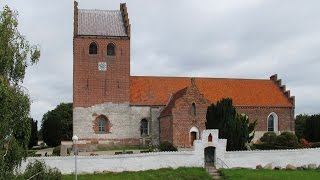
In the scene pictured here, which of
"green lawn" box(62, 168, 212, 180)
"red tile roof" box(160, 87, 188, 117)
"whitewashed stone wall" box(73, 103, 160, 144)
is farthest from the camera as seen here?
"whitewashed stone wall" box(73, 103, 160, 144)

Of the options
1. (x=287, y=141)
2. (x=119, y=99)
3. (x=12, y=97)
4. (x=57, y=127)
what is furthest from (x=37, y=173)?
(x=57, y=127)

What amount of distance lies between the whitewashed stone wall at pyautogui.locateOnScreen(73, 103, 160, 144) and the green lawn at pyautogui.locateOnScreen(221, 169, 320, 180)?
16026 millimetres

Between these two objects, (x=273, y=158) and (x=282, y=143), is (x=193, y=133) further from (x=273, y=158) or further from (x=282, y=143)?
(x=273, y=158)

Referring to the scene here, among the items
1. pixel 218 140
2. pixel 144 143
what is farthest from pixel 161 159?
pixel 144 143

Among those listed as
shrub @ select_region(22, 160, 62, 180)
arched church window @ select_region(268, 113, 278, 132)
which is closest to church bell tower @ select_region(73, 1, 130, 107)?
arched church window @ select_region(268, 113, 278, 132)

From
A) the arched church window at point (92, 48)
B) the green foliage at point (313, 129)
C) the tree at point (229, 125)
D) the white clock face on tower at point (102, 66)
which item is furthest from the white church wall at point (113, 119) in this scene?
the green foliage at point (313, 129)

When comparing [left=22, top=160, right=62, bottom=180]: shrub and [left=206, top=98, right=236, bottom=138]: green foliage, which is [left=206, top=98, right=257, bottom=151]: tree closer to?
[left=206, top=98, right=236, bottom=138]: green foliage

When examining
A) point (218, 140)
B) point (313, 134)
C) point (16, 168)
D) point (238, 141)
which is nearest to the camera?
point (16, 168)

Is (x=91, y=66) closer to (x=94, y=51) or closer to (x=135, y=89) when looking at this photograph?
(x=94, y=51)

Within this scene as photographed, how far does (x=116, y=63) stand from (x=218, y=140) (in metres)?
16.7

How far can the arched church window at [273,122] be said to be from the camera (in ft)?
176

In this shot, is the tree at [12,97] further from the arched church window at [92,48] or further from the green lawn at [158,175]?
the arched church window at [92,48]

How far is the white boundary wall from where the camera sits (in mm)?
34000

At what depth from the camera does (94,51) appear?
164 feet
